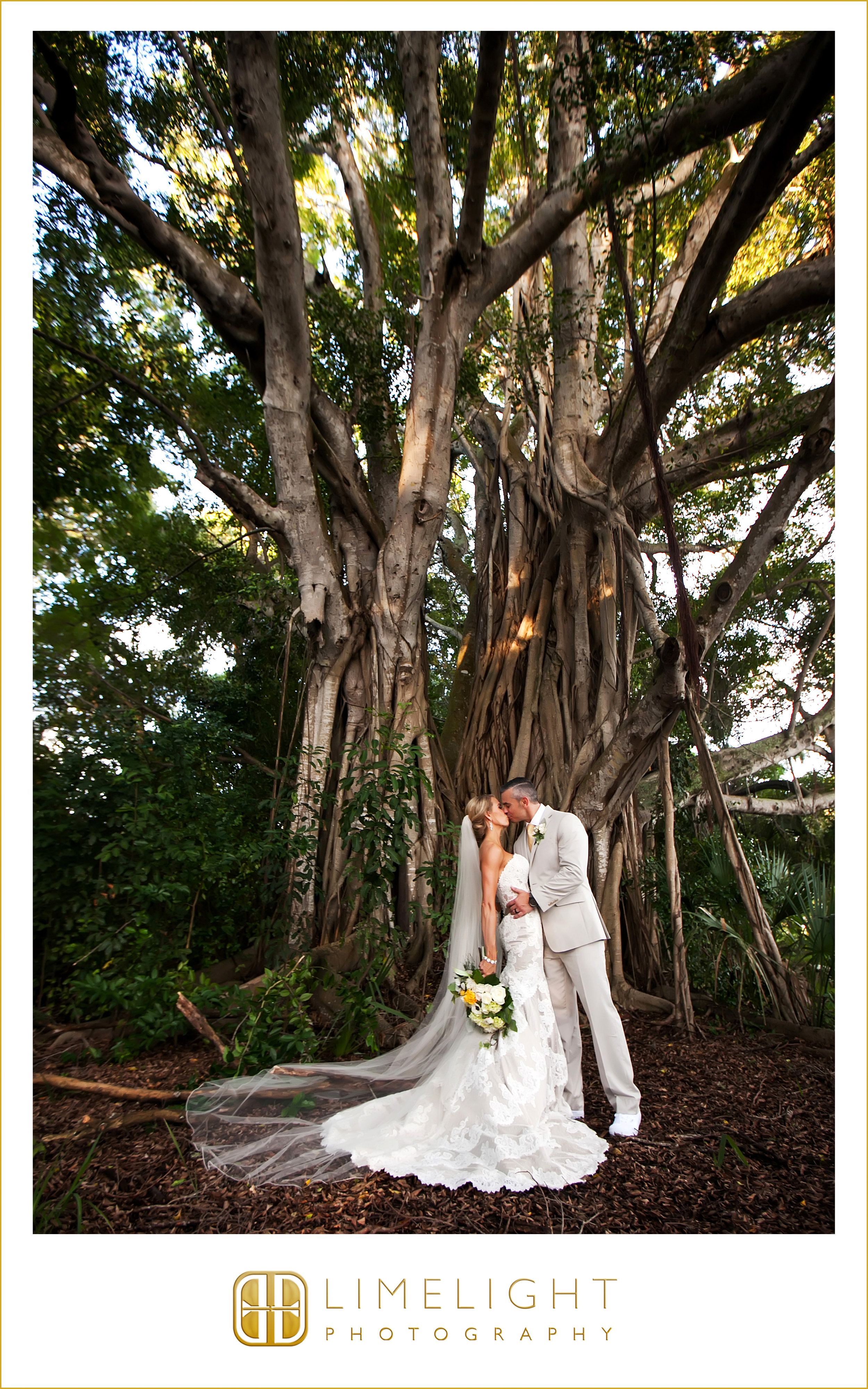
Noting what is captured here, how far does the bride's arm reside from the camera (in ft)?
8.73

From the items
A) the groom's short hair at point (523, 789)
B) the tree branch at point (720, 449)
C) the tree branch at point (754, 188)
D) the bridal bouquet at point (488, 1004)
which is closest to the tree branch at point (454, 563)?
the tree branch at point (720, 449)

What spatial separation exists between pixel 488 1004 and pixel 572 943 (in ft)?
1.64

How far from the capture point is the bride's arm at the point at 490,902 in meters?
2.66

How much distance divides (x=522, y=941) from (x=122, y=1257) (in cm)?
157

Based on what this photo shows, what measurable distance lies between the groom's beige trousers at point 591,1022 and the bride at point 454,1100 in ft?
0.48

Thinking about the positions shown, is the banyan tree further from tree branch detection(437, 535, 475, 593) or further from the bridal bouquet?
tree branch detection(437, 535, 475, 593)

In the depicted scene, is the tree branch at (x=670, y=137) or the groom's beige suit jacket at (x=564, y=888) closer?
the groom's beige suit jacket at (x=564, y=888)

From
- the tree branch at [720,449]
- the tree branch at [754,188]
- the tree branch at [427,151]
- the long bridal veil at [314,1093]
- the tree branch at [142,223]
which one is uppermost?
the tree branch at [427,151]

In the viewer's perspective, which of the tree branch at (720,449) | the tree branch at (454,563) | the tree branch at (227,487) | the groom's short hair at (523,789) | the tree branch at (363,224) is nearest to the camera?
the groom's short hair at (523,789)

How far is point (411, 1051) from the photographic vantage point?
280cm

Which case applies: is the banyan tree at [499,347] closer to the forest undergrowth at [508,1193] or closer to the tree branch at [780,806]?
the forest undergrowth at [508,1193]

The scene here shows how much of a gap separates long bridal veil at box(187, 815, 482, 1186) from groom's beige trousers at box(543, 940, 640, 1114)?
15.4 inches

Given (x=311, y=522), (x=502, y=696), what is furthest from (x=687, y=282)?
(x=502, y=696)
